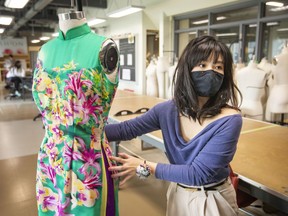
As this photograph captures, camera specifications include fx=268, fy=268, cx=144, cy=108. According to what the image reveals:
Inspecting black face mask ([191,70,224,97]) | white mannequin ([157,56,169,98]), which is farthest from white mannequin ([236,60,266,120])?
black face mask ([191,70,224,97])

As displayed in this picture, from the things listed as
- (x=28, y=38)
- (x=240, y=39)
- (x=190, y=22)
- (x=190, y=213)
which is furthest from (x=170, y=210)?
(x=28, y=38)

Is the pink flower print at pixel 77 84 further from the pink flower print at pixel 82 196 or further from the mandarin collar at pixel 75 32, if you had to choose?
the pink flower print at pixel 82 196

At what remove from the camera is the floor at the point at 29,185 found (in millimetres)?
2553

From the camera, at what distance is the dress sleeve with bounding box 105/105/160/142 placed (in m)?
1.18

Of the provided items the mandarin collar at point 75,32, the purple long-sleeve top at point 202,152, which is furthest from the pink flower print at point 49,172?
the mandarin collar at point 75,32

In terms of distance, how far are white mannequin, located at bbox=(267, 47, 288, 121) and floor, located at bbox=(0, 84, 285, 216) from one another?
1.26 metres

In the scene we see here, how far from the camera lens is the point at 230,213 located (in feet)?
3.51

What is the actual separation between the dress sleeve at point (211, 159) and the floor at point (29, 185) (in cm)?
111

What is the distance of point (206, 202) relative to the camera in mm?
1032

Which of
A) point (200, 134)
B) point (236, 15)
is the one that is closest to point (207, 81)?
point (200, 134)

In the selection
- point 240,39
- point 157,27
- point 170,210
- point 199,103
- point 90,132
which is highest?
point 157,27

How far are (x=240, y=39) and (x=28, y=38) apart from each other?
15147 millimetres

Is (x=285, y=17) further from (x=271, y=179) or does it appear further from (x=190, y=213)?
(x=190, y=213)

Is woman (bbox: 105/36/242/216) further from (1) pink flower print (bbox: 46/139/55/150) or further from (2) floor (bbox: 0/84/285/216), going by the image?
(2) floor (bbox: 0/84/285/216)
